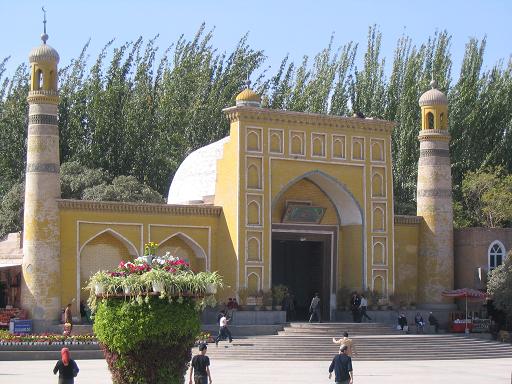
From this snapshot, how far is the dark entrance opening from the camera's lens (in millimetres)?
36062

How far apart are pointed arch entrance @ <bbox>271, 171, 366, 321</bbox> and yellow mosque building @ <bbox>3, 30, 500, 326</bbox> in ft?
0.15

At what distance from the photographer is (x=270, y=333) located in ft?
105

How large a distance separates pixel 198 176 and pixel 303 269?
4854mm

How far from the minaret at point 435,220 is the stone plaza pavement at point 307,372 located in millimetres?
7467

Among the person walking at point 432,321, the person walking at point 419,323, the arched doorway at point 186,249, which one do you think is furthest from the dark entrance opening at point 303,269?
the person walking at point 432,321

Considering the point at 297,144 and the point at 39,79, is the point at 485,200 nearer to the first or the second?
the point at 297,144

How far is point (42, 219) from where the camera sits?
101 feet

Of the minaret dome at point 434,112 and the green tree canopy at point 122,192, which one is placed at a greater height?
the minaret dome at point 434,112

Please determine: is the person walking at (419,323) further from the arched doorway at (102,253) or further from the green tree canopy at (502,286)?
the arched doorway at (102,253)

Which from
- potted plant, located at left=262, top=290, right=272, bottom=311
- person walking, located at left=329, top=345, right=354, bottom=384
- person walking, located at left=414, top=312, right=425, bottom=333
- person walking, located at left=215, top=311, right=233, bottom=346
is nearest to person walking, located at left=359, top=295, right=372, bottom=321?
person walking, located at left=414, top=312, right=425, bottom=333

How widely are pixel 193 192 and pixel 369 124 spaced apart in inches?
253

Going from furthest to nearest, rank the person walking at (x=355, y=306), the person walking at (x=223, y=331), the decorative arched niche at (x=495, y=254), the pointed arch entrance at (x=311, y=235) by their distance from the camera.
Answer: the decorative arched niche at (x=495, y=254) → the pointed arch entrance at (x=311, y=235) → the person walking at (x=355, y=306) → the person walking at (x=223, y=331)

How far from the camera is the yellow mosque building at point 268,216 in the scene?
1227 inches

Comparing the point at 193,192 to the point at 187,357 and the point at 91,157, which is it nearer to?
the point at 91,157
